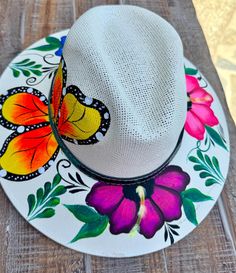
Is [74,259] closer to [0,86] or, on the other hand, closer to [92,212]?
[92,212]

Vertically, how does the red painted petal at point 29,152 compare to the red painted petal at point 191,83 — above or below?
below

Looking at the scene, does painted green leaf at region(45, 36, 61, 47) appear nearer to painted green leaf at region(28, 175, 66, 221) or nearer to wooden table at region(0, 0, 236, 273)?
wooden table at region(0, 0, 236, 273)

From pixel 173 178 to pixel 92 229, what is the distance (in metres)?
0.18

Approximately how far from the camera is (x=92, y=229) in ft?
2.39

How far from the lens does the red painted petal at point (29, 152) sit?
76 cm

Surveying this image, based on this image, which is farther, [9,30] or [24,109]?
[9,30]

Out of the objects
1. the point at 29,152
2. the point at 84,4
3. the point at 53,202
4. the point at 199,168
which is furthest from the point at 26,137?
the point at 84,4

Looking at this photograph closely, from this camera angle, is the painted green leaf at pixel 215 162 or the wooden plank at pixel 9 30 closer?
the painted green leaf at pixel 215 162

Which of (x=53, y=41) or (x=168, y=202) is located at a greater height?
(x=53, y=41)

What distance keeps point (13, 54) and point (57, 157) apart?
31 centimetres

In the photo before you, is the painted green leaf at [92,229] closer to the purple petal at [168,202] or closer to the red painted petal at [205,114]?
the purple petal at [168,202]

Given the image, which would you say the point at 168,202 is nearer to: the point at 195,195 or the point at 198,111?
the point at 195,195

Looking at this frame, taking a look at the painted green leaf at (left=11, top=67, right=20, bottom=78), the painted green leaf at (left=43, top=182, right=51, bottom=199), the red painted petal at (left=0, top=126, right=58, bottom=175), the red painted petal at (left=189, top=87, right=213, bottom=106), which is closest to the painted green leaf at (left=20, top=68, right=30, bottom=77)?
the painted green leaf at (left=11, top=67, right=20, bottom=78)

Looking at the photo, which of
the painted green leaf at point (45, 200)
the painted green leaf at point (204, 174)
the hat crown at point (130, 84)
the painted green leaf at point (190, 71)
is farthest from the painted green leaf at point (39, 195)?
the painted green leaf at point (190, 71)
